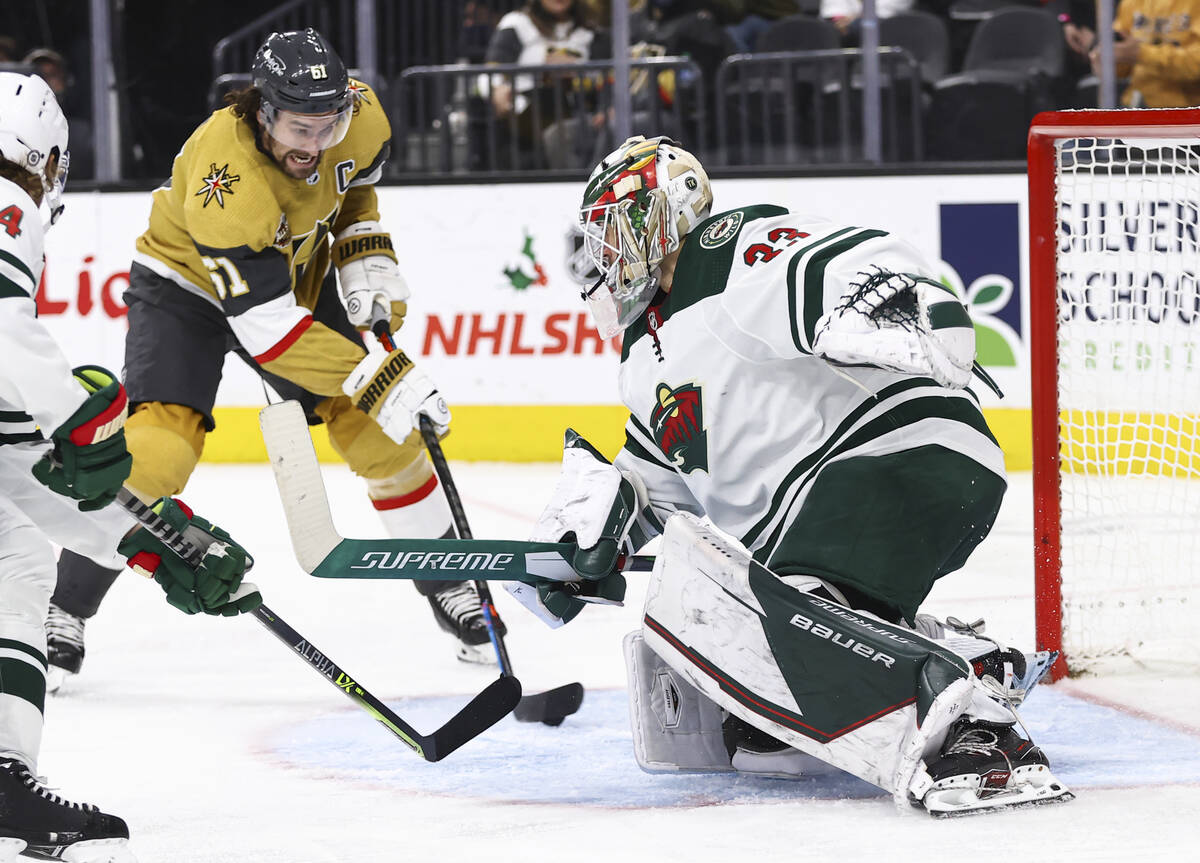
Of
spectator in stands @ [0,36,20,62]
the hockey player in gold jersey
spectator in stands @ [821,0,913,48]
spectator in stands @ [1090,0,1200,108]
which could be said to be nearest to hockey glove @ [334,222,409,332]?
the hockey player in gold jersey

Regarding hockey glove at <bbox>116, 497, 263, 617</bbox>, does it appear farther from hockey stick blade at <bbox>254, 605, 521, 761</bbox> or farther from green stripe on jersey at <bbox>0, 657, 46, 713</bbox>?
green stripe on jersey at <bbox>0, 657, 46, 713</bbox>

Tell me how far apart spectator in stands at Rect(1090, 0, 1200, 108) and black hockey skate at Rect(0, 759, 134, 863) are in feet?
13.9

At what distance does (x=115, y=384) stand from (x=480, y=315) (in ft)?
11.6

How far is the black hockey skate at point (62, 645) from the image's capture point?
2.96 m

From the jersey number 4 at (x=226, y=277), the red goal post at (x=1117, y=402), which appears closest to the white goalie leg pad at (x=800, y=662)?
the red goal post at (x=1117, y=402)

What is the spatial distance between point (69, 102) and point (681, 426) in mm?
4496

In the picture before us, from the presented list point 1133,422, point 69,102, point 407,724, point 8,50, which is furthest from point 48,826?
point 8,50

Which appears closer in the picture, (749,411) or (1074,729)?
(749,411)

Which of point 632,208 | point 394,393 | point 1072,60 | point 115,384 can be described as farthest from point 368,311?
point 1072,60

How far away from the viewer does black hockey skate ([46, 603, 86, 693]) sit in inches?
116

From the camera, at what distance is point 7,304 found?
5.89 feet

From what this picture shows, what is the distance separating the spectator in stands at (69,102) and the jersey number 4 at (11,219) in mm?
4183

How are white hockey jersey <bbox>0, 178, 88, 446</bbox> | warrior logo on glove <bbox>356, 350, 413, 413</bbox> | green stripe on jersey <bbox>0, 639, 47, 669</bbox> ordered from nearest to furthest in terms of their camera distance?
white hockey jersey <bbox>0, 178, 88, 446</bbox>
green stripe on jersey <bbox>0, 639, 47, 669</bbox>
warrior logo on glove <bbox>356, 350, 413, 413</bbox>

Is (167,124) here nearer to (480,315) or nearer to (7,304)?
(480,315)
